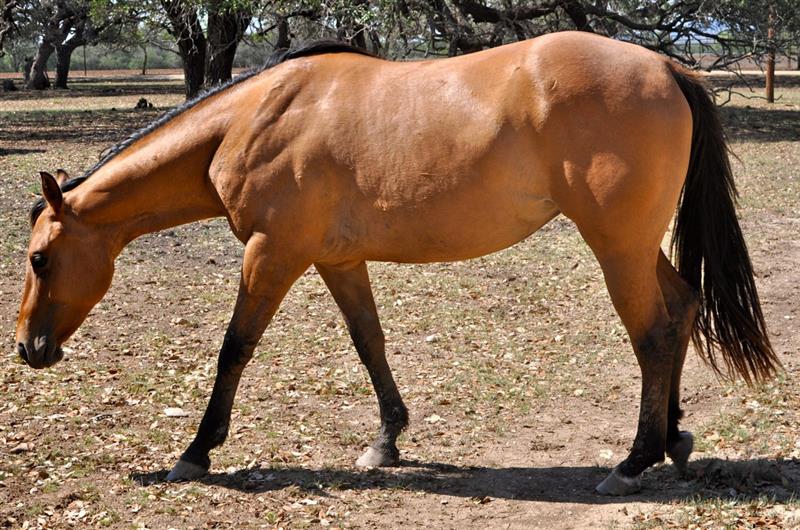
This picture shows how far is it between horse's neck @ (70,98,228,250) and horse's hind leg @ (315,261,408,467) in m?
0.68

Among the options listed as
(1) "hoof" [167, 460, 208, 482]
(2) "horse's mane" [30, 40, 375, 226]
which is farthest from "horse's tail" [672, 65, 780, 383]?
(1) "hoof" [167, 460, 208, 482]

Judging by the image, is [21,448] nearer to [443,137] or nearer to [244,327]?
[244,327]

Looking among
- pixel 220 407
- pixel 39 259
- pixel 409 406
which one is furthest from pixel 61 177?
pixel 409 406

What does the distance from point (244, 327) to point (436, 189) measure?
1.08 metres

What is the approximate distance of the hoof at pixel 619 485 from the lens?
4176 millimetres

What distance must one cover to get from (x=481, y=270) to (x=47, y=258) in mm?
4765

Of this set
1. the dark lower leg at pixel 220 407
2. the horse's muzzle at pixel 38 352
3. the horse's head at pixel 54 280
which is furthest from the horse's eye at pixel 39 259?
the dark lower leg at pixel 220 407

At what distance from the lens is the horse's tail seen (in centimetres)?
437

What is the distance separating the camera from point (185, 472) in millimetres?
4438

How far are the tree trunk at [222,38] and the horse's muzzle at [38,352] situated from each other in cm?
1214

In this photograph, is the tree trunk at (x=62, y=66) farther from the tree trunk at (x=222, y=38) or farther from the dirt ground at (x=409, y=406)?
the dirt ground at (x=409, y=406)

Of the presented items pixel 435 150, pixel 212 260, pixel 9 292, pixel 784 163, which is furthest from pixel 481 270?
pixel 784 163

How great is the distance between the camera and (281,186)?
4.25 metres

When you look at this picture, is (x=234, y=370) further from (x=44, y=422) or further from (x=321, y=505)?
(x=44, y=422)
